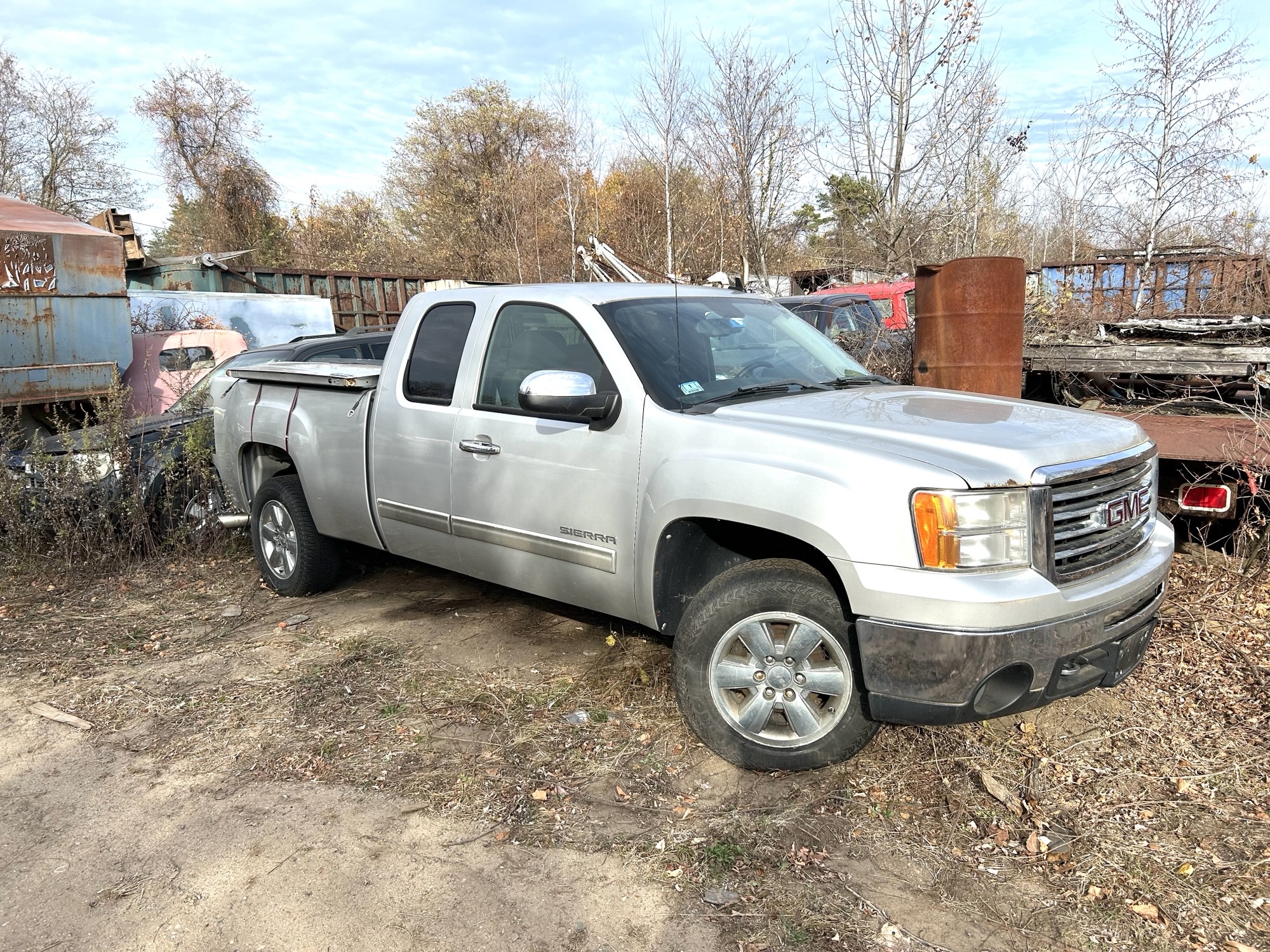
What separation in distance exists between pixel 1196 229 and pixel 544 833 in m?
15.1

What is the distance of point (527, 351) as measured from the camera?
4.04 m

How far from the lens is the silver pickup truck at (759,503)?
2.70m

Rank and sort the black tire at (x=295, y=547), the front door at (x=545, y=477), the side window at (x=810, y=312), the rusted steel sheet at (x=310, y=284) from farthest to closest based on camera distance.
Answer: the rusted steel sheet at (x=310, y=284) → the side window at (x=810, y=312) → the black tire at (x=295, y=547) → the front door at (x=545, y=477)

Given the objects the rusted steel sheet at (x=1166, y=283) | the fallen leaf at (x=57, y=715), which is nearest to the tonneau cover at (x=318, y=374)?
the fallen leaf at (x=57, y=715)

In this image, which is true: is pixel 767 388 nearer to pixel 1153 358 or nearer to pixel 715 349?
pixel 715 349

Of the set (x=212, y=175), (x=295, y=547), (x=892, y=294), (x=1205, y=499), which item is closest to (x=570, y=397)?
(x=295, y=547)

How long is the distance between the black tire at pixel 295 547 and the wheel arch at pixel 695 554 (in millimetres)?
2686

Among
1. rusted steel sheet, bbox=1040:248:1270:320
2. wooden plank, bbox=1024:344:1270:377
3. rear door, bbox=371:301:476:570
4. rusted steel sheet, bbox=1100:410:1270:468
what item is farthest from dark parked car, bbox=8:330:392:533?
rusted steel sheet, bbox=1040:248:1270:320

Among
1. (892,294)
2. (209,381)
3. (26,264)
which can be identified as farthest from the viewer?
(892,294)

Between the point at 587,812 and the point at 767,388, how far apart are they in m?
1.84

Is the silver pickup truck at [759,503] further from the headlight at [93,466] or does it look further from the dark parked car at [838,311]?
the dark parked car at [838,311]

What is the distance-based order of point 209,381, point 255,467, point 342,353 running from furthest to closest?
point 209,381, point 342,353, point 255,467

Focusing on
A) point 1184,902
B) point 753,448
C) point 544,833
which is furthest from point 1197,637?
point 544,833

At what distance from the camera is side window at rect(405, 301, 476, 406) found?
430 centimetres
